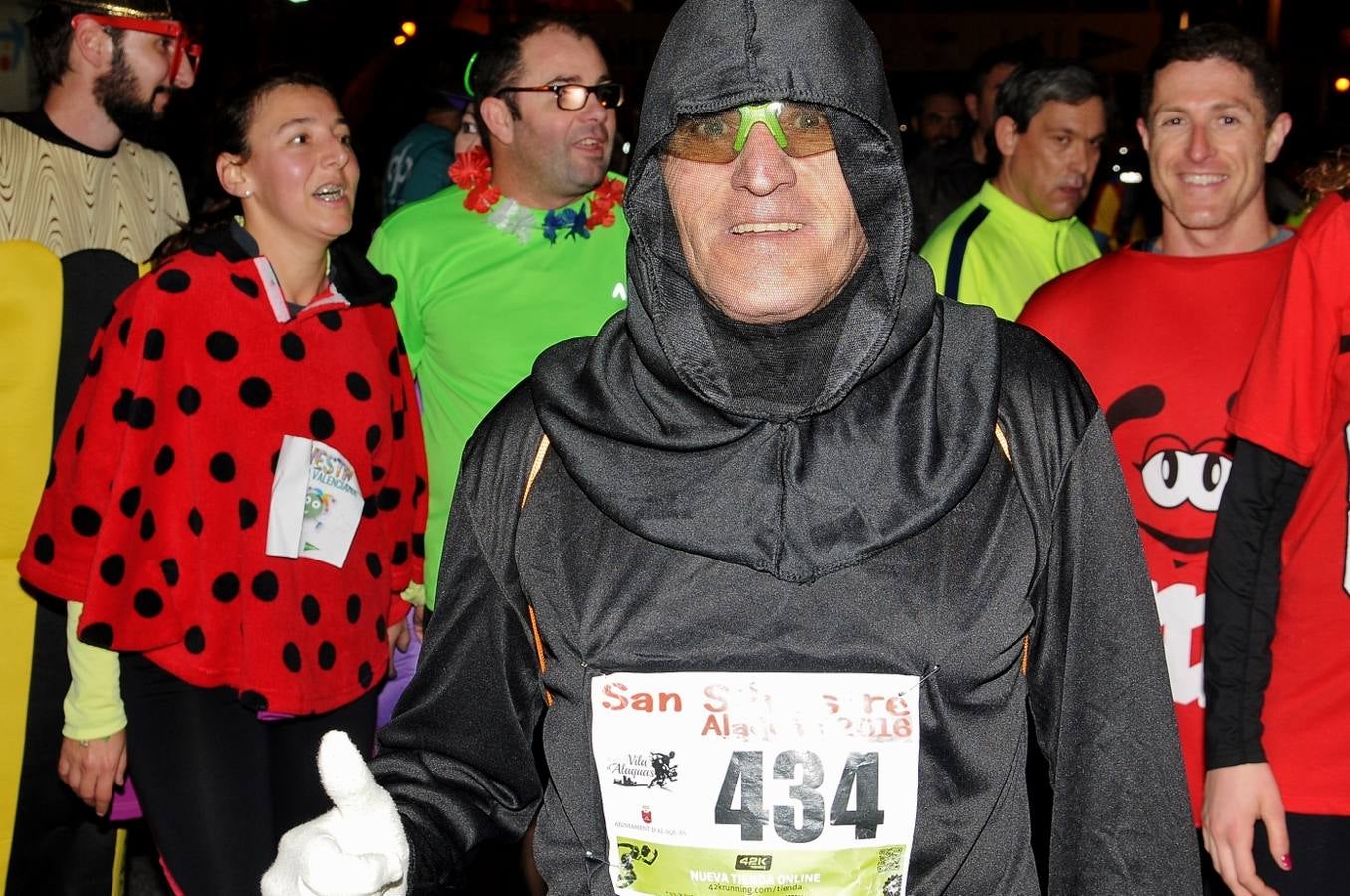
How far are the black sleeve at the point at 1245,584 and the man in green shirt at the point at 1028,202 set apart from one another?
2.07 metres

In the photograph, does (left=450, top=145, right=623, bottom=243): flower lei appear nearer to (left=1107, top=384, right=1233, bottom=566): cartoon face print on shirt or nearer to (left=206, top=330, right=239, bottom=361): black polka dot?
(left=206, top=330, right=239, bottom=361): black polka dot

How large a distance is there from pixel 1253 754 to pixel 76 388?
10.0 feet

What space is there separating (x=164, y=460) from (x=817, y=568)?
6.89ft

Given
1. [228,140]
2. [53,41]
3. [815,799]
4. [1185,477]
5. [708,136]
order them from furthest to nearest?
[53,41] → [228,140] → [1185,477] → [708,136] → [815,799]

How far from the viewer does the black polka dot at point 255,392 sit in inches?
138

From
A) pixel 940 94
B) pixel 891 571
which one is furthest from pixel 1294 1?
pixel 891 571

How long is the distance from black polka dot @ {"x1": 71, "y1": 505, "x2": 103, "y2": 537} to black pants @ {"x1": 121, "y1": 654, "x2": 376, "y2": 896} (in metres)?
0.31

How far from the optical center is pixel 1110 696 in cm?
184

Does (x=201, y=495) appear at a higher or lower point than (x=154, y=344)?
lower

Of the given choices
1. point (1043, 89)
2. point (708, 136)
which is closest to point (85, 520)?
point (708, 136)

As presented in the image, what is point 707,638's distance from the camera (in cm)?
185

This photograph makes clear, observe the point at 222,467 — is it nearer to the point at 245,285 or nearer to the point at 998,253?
the point at 245,285

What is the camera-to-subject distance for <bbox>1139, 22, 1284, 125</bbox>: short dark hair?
3604mm

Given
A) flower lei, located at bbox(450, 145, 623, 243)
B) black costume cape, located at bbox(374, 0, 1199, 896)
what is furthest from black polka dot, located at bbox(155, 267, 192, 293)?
black costume cape, located at bbox(374, 0, 1199, 896)
